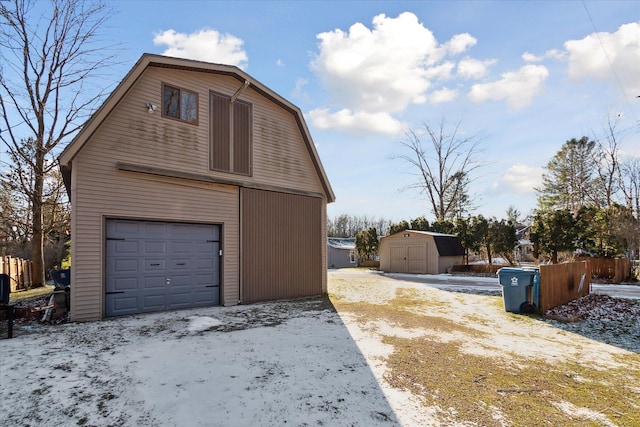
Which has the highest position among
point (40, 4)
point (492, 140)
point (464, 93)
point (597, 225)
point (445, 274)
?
point (40, 4)

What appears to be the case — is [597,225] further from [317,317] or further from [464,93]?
[317,317]

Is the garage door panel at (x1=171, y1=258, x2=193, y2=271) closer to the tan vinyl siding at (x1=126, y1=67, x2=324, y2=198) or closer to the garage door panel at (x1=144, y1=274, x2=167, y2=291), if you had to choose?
the garage door panel at (x1=144, y1=274, x2=167, y2=291)

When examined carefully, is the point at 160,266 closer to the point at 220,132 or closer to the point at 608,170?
the point at 220,132

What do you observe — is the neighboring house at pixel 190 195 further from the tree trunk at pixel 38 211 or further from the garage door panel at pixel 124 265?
the tree trunk at pixel 38 211

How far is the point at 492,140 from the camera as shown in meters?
29.3

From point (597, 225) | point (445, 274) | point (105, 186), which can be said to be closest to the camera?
point (105, 186)

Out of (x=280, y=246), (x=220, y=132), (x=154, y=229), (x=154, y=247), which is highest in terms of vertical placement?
(x=220, y=132)

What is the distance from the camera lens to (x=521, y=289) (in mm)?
8344

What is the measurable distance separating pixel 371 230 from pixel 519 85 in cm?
1993

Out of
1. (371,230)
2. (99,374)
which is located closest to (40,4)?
(99,374)

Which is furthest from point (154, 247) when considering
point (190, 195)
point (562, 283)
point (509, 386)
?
point (562, 283)

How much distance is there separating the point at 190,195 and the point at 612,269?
61.1 feet

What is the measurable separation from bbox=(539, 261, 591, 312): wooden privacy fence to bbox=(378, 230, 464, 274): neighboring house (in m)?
10.5

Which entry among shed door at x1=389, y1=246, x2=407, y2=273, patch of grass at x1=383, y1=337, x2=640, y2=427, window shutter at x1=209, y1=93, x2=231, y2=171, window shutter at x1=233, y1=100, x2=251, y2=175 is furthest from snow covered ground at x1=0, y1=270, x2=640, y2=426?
shed door at x1=389, y1=246, x2=407, y2=273
